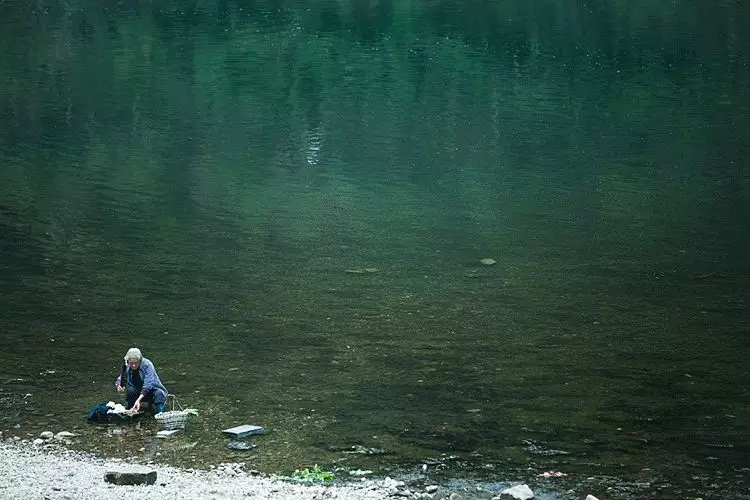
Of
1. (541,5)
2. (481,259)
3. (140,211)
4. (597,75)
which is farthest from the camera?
(541,5)

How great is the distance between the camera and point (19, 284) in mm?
30031

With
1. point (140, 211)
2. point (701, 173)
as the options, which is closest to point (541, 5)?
point (701, 173)

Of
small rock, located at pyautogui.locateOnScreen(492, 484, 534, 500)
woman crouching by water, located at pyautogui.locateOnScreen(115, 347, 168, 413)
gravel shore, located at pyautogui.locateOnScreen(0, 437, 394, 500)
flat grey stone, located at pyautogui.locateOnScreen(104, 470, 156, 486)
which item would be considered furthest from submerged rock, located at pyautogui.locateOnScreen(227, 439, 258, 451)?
small rock, located at pyautogui.locateOnScreen(492, 484, 534, 500)

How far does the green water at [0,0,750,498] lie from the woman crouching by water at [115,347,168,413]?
1.95 ft

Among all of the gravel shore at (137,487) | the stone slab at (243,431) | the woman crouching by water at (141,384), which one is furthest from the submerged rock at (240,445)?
the woman crouching by water at (141,384)

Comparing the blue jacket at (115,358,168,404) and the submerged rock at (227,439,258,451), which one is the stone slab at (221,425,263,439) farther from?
the blue jacket at (115,358,168,404)

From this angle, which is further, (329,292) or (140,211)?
Answer: (140,211)

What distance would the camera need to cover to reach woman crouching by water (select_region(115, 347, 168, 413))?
20297mm

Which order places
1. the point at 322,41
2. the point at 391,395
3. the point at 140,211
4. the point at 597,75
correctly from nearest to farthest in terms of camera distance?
the point at 391,395 → the point at 140,211 → the point at 597,75 → the point at 322,41

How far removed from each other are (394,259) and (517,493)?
17.6 metres

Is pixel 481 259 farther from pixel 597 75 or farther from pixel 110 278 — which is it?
pixel 597 75

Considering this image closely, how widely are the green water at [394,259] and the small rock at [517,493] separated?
4.38 ft

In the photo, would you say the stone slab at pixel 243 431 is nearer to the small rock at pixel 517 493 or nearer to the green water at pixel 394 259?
the green water at pixel 394 259

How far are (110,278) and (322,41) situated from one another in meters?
62.7
